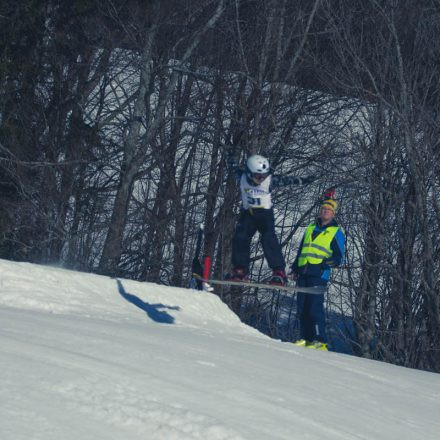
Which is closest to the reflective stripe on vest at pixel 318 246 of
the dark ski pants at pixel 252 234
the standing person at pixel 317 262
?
the standing person at pixel 317 262

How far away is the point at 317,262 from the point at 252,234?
72cm

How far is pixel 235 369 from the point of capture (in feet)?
20.8

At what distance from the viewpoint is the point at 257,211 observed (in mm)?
10102

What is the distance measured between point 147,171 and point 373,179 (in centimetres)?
515

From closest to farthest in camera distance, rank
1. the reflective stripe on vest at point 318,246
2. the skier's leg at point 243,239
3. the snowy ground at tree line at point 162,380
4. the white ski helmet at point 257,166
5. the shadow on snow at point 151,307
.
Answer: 1. the snowy ground at tree line at point 162,380
2. the shadow on snow at point 151,307
3. the white ski helmet at point 257,166
4. the reflective stripe on vest at point 318,246
5. the skier's leg at point 243,239

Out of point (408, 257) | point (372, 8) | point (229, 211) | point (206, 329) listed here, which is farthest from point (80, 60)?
point (206, 329)

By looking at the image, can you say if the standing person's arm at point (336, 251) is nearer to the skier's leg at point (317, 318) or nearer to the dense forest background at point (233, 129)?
the skier's leg at point (317, 318)

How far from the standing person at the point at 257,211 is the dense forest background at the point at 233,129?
30.6ft

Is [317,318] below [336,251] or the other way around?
below

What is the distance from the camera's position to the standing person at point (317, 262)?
1011 centimetres

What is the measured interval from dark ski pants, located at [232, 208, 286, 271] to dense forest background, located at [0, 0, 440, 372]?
30.5 feet

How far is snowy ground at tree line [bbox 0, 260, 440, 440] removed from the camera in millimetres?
4387

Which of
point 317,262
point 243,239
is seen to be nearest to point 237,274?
point 243,239

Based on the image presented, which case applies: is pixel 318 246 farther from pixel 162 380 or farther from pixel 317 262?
pixel 162 380
